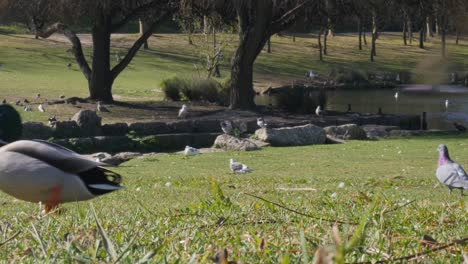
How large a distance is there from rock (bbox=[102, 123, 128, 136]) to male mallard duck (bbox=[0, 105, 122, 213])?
17.2m

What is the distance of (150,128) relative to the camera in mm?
25297

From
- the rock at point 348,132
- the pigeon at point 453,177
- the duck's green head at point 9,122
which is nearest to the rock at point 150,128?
the rock at point 348,132

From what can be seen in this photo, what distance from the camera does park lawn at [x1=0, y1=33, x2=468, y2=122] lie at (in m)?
37.4

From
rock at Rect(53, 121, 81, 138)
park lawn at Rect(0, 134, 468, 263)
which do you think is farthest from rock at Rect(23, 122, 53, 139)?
park lawn at Rect(0, 134, 468, 263)

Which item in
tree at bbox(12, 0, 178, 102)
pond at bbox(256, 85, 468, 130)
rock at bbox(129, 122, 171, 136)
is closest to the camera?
rock at bbox(129, 122, 171, 136)

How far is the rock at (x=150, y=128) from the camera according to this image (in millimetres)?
25016

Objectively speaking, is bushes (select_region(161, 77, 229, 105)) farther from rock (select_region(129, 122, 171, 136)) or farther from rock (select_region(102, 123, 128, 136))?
rock (select_region(102, 123, 128, 136))

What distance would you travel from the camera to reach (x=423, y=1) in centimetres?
3134

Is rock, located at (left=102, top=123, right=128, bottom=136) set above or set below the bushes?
above

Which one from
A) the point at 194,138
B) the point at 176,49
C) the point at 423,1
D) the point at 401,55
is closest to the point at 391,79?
the point at 401,55

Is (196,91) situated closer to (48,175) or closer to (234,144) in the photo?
(234,144)

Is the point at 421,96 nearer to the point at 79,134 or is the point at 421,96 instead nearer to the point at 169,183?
the point at 79,134

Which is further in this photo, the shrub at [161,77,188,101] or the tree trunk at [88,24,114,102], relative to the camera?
the shrub at [161,77,188,101]

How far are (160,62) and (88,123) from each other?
35159 mm
